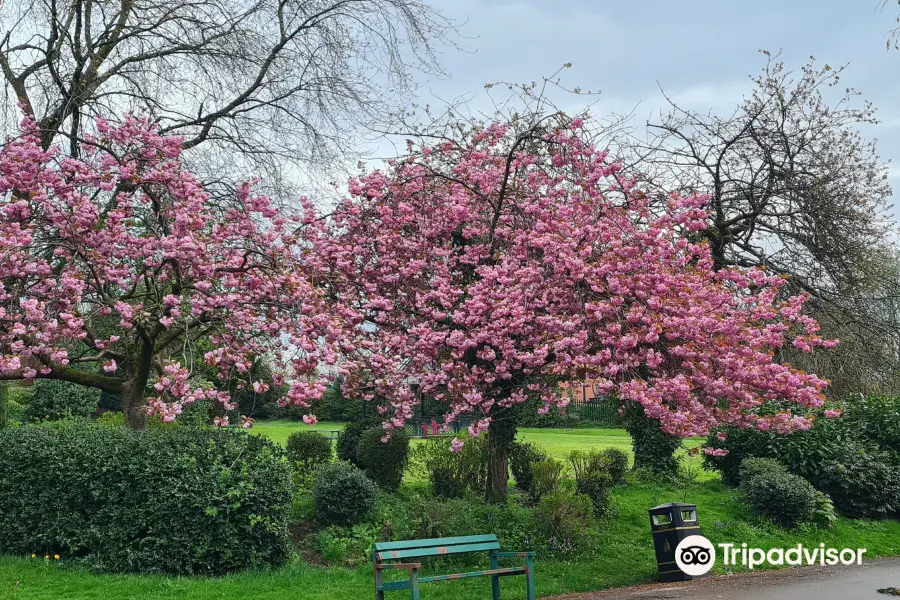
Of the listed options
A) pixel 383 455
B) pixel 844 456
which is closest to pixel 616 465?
pixel 844 456

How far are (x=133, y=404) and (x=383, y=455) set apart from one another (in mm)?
3667

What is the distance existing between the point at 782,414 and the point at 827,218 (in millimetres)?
5626

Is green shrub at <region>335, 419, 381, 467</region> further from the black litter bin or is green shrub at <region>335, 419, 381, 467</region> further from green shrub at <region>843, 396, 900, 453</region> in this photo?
green shrub at <region>843, 396, 900, 453</region>

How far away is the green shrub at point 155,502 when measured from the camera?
25.5ft

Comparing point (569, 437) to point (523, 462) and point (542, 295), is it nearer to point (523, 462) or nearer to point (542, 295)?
A: point (523, 462)

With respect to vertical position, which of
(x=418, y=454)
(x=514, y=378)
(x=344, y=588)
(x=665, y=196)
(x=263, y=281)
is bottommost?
(x=344, y=588)

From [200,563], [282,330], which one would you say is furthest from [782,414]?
[200,563]

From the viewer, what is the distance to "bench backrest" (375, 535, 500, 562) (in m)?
6.48

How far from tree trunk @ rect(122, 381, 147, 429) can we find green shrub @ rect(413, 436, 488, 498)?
13.7 feet

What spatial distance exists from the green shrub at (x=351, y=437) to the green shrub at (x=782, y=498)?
5.95 m

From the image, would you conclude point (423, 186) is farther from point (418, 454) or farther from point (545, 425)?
point (545, 425)

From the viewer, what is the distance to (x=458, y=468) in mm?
11375

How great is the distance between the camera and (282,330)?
8.29 metres

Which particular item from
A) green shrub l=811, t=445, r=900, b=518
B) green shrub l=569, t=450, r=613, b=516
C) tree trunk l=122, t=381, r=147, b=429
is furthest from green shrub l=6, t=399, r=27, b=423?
green shrub l=811, t=445, r=900, b=518
